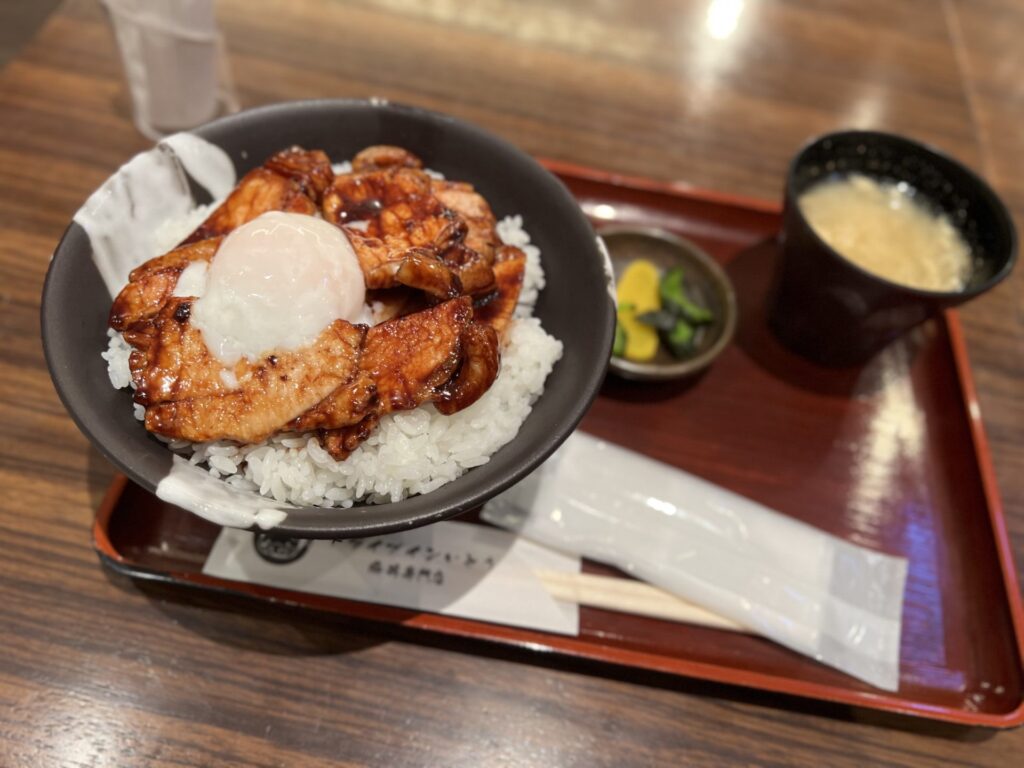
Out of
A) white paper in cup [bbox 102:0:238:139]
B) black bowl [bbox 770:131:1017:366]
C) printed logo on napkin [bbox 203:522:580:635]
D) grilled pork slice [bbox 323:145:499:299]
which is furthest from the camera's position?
white paper in cup [bbox 102:0:238:139]

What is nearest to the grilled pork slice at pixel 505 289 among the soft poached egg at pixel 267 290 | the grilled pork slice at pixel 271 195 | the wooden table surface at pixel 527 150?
the soft poached egg at pixel 267 290

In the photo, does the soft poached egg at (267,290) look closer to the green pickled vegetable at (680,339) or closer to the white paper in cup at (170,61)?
the green pickled vegetable at (680,339)

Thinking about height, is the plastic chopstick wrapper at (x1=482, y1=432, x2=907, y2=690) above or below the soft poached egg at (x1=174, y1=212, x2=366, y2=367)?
below

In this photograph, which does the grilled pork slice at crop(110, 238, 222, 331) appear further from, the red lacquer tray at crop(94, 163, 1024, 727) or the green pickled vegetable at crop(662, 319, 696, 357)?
the green pickled vegetable at crop(662, 319, 696, 357)

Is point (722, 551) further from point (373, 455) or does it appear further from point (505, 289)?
point (373, 455)

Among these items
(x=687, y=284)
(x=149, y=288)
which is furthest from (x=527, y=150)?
(x=149, y=288)

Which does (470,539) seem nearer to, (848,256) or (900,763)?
(900,763)

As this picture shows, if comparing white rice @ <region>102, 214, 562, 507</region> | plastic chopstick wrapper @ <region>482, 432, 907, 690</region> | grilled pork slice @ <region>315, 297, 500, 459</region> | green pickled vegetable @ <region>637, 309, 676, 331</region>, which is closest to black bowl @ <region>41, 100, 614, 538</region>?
white rice @ <region>102, 214, 562, 507</region>
